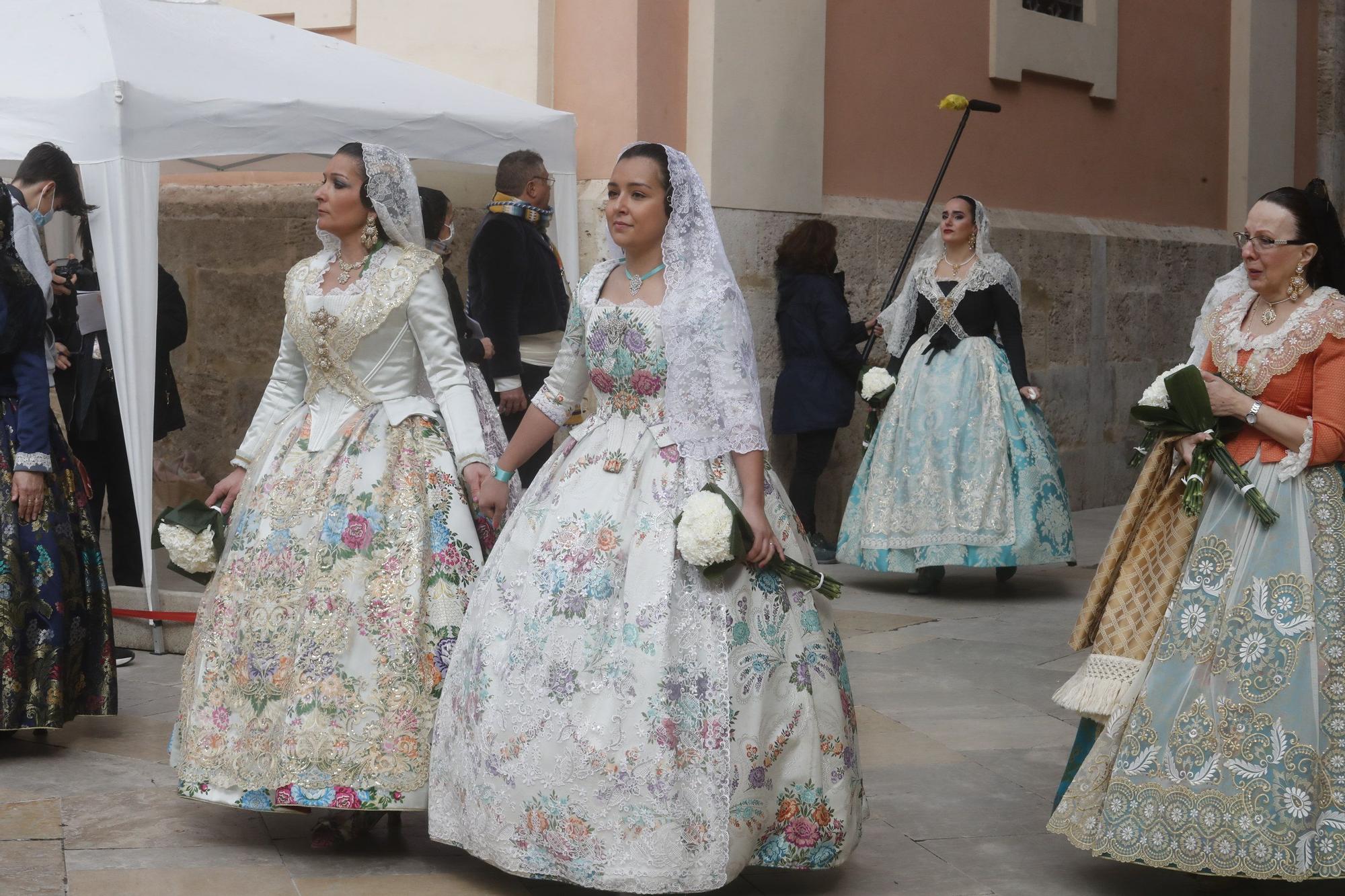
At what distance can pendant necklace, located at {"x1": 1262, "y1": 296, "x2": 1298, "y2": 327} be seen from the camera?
4.04 metres

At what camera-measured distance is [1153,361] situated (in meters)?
12.2

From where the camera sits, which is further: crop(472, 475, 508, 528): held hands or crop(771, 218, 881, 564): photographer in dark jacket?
crop(771, 218, 881, 564): photographer in dark jacket

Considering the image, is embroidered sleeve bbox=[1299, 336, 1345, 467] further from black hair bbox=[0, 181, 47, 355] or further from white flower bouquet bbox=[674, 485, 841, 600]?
black hair bbox=[0, 181, 47, 355]

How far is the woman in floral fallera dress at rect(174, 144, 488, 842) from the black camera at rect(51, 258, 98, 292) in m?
2.24

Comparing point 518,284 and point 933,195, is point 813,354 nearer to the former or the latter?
point 933,195

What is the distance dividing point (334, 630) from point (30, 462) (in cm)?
152

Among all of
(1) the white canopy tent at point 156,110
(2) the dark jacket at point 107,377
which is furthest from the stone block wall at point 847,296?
(2) the dark jacket at point 107,377

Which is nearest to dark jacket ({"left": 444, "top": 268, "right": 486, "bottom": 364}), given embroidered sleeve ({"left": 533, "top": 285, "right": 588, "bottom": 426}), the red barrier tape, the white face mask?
the white face mask

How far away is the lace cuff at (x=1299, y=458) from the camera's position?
3.90 metres

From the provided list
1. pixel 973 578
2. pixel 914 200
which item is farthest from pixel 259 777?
pixel 914 200

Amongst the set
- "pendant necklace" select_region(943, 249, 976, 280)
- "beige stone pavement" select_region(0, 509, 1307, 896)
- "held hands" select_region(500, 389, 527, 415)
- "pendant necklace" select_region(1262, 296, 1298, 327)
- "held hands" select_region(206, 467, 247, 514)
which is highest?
"pendant necklace" select_region(943, 249, 976, 280)

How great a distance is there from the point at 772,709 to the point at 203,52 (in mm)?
4349

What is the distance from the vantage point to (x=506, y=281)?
716 centimetres

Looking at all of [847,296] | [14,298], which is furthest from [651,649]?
[847,296]
